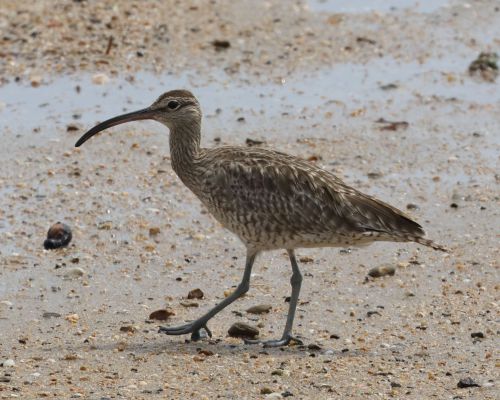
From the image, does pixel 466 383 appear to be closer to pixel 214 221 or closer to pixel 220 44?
pixel 214 221

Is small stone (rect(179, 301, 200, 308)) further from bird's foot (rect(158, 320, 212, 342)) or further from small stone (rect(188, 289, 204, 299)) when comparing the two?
bird's foot (rect(158, 320, 212, 342))

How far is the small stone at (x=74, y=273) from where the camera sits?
10.8 m

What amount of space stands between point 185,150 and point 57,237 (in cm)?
161

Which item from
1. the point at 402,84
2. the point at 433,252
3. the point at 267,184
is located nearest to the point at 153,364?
the point at 267,184

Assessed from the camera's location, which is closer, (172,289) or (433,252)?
(172,289)

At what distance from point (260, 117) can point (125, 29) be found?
2.68 m

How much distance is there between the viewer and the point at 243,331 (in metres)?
9.73

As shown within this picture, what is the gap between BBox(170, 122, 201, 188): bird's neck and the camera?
33.7 feet

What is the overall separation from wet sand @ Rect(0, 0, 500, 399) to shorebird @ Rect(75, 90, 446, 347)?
0.63 m

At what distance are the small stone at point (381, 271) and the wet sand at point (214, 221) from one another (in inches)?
3.9

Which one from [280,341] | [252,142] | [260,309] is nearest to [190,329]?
[280,341]

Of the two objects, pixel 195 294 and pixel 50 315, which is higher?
pixel 195 294

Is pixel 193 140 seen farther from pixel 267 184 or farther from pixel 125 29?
pixel 125 29

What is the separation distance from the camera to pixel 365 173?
43.3 feet
